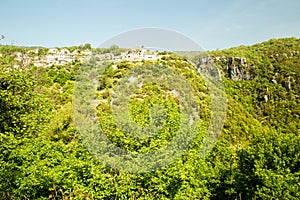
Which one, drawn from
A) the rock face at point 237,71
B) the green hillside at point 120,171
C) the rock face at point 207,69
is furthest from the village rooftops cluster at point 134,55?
the rock face at point 237,71

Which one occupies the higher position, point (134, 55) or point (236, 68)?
point (134, 55)

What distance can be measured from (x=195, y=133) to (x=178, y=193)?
2602 mm

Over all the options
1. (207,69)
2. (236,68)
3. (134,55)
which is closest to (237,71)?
(236,68)

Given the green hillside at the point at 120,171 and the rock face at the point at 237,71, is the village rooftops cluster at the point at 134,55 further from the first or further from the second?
the rock face at the point at 237,71

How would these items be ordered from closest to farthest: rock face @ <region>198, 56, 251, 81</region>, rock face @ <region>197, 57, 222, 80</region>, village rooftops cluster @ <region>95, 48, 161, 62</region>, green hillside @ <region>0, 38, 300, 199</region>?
green hillside @ <region>0, 38, 300, 199</region> < village rooftops cluster @ <region>95, 48, 161, 62</region> < rock face @ <region>197, 57, 222, 80</region> < rock face @ <region>198, 56, 251, 81</region>

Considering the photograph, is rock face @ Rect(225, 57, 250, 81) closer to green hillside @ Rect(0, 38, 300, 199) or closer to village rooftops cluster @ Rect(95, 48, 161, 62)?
village rooftops cluster @ Rect(95, 48, 161, 62)

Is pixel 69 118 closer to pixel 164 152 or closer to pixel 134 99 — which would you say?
pixel 134 99

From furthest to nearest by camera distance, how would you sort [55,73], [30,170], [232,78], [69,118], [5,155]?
[232,78] < [55,73] < [69,118] < [5,155] < [30,170]

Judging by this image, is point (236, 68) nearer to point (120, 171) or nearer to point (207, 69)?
point (207, 69)

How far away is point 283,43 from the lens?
10706cm

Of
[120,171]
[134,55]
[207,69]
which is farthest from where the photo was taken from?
[207,69]

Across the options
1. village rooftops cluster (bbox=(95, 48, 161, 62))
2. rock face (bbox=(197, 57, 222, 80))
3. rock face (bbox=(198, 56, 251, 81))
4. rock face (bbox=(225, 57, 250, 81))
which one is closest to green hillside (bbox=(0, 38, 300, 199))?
village rooftops cluster (bbox=(95, 48, 161, 62))

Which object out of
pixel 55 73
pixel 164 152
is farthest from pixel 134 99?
pixel 55 73

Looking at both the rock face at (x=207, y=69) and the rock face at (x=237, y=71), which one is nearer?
the rock face at (x=207, y=69)
